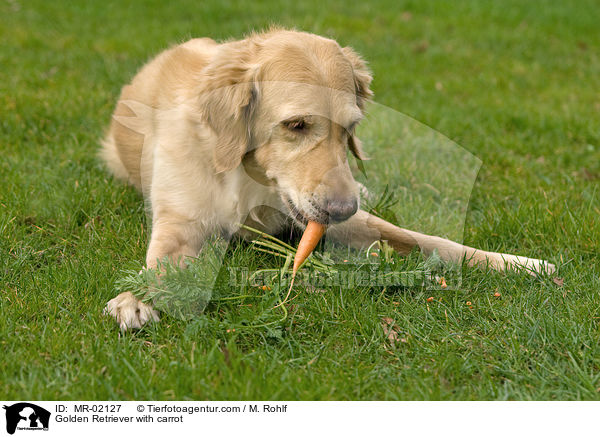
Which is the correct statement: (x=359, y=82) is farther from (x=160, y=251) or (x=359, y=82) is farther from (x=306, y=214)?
(x=160, y=251)

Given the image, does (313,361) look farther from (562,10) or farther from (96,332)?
(562,10)

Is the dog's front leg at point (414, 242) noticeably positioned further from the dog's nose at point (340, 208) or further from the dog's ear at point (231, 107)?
the dog's ear at point (231, 107)

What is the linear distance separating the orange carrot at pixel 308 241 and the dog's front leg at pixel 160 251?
589mm

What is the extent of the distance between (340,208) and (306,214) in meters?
0.20

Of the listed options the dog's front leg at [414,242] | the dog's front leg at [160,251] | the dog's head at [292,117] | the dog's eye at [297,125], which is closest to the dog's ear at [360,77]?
the dog's head at [292,117]

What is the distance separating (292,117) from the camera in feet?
9.83

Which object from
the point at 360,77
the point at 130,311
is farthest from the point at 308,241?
the point at 360,77

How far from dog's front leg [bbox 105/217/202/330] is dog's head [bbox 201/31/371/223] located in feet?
1.44

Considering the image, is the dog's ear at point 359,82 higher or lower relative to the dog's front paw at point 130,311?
higher

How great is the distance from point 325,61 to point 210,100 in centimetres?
64

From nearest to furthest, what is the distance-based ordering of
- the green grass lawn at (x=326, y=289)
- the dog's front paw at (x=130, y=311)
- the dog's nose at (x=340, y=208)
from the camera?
the green grass lawn at (x=326, y=289) → the dog's front paw at (x=130, y=311) → the dog's nose at (x=340, y=208)

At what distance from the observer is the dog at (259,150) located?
9.80ft

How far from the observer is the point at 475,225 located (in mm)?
3977

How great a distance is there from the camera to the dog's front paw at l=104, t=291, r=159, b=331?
8.97 feet
